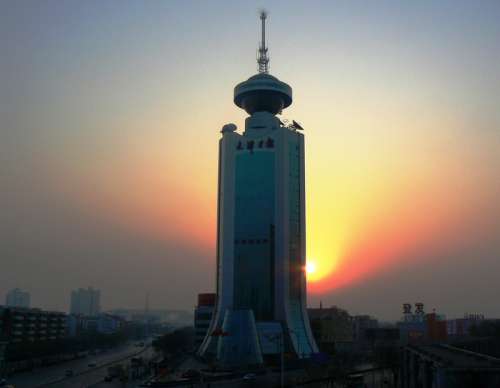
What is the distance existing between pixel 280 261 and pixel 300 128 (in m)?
29.5

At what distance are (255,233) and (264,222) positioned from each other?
2.84 metres

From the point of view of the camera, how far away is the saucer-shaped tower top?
120m

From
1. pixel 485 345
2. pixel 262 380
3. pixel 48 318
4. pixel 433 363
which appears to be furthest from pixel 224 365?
pixel 48 318

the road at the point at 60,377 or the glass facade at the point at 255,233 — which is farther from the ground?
the glass facade at the point at 255,233

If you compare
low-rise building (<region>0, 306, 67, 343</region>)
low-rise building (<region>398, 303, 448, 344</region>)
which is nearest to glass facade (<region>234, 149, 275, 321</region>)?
low-rise building (<region>398, 303, 448, 344</region>)

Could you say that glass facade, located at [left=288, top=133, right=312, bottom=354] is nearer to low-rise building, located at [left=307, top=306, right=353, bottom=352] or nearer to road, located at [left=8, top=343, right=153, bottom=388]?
low-rise building, located at [left=307, top=306, right=353, bottom=352]

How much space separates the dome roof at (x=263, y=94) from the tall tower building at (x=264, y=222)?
21 centimetres

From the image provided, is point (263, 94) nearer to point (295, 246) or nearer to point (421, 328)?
point (295, 246)

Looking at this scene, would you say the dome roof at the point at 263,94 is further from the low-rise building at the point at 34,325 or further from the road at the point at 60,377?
the low-rise building at the point at 34,325

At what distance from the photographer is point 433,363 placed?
52312 millimetres

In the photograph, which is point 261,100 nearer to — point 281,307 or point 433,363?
point 281,307

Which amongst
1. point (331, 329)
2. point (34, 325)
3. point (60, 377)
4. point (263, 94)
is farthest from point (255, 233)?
point (34, 325)

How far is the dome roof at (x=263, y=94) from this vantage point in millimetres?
120250

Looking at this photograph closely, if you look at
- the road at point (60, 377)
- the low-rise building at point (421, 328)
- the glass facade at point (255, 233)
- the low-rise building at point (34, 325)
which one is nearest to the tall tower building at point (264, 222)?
the glass facade at point (255, 233)
